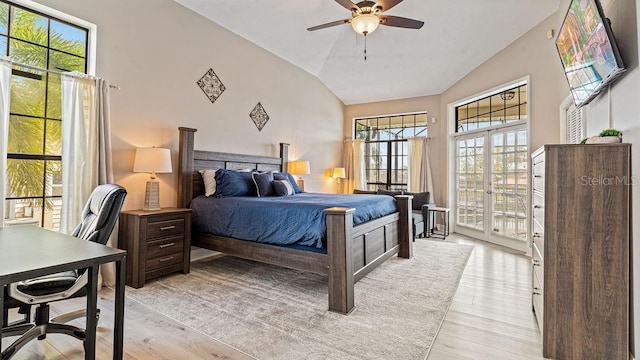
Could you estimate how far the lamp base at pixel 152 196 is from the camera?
335 cm

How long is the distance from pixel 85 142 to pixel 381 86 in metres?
5.31

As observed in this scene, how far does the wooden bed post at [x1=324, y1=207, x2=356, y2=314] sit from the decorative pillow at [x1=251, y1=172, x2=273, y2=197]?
1691mm

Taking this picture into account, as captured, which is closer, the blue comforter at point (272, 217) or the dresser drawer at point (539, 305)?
the dresser drawer at point (539, 305)

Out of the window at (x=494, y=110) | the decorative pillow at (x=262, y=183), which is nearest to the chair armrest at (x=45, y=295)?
the decorative pillow at (x=262, y=183)

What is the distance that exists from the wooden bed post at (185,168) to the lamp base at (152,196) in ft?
1.45

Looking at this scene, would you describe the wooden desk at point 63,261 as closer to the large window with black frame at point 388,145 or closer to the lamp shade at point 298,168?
the lamp shade at point 298,168

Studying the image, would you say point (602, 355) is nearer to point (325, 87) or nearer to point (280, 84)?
point (280, 84)

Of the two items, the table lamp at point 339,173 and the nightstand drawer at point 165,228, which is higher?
the table lamp at point 339,173

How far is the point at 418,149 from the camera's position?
21.8 ft

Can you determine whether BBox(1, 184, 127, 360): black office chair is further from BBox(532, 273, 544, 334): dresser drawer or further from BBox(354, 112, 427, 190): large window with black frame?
BBox(354, 112, 427, 190): large window with black frame

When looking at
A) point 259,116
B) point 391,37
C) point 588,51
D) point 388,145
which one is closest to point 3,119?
point 259,116

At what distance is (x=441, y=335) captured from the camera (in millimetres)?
2219

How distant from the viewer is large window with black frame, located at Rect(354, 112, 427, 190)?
699 cm

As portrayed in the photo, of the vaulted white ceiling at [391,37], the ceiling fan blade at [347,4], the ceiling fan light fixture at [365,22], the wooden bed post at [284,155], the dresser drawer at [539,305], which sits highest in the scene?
the vaulted white ceiling at [391,37]
